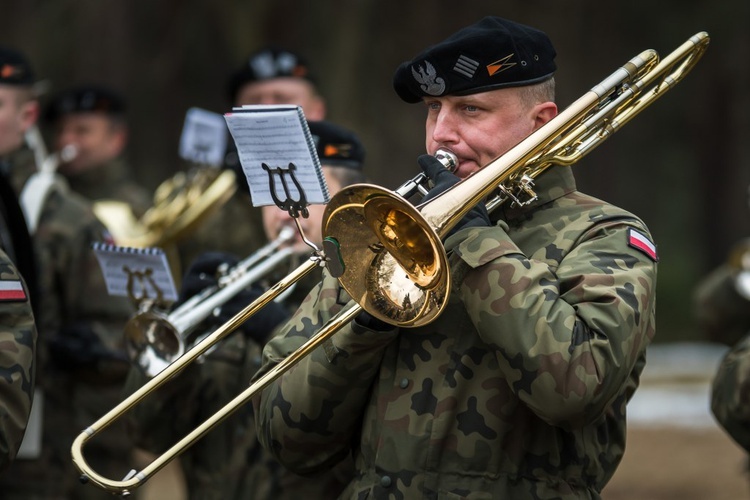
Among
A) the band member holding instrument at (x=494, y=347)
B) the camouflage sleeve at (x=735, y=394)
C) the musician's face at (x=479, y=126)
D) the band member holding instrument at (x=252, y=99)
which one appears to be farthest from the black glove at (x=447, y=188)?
the band member holding instrument at (x=252, y=99)

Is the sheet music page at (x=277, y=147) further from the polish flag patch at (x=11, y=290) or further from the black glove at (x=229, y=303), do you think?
the black glove at (x=229, y=303)

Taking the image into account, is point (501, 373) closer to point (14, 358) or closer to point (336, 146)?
point (14, 358)

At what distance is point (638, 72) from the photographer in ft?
11.5

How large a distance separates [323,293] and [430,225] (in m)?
0.63

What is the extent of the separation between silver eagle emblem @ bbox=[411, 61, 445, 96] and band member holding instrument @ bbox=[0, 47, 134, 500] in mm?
2750

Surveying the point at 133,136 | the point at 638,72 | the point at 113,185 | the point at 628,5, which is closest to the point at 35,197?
the point at 113,185

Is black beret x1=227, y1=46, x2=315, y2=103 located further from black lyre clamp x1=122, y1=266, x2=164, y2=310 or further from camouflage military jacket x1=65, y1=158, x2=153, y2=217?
black lyre clamp x1=122, y1=266, x2=164, y2=310

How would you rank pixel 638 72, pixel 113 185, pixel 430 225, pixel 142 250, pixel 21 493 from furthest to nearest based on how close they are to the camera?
pixel 113 185
pixel 21 493
pixel 142 250
pixel 638 72
pixel 430 225

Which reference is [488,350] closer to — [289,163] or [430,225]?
[430,225]

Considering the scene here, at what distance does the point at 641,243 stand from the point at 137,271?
189 cm

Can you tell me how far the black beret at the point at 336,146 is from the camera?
15.5ft

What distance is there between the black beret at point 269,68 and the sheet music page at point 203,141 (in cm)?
24

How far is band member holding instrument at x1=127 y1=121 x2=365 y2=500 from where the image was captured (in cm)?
441

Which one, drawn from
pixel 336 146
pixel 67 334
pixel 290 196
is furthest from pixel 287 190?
pixel 67 334
